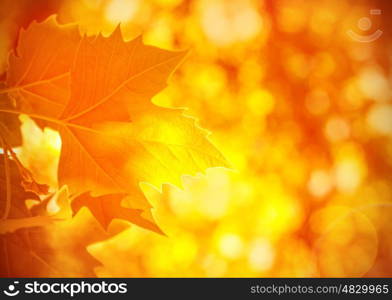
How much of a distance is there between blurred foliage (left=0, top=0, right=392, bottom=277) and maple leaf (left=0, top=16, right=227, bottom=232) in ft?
0.34

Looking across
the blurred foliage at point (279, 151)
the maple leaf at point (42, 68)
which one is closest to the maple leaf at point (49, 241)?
the blurred foliage at point (279, 151)

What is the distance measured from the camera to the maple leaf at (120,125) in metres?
0.51

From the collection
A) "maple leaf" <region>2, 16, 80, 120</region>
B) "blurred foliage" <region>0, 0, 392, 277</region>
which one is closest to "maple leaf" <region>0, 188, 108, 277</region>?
"blurred foliage" <region>0, 0, 392, 277</region>

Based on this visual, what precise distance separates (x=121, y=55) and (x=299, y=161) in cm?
30

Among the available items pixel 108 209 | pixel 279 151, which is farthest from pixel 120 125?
pixel 279 151

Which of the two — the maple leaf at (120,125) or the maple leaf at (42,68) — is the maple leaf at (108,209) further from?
the maple leaf at (42,68)

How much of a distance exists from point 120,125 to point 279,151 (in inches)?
9.6

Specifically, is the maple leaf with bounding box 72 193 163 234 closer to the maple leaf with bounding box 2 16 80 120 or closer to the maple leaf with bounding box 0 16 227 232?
the maple leaf with bounding box 0 16 227 232

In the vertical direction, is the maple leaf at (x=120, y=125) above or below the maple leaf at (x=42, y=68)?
below

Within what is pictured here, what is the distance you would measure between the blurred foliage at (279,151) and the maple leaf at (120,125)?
0.10 metres

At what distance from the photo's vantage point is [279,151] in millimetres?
629

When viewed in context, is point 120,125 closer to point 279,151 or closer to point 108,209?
point 108,209

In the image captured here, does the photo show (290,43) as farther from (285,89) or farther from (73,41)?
(73,41)

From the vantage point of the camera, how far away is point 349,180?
629mm
